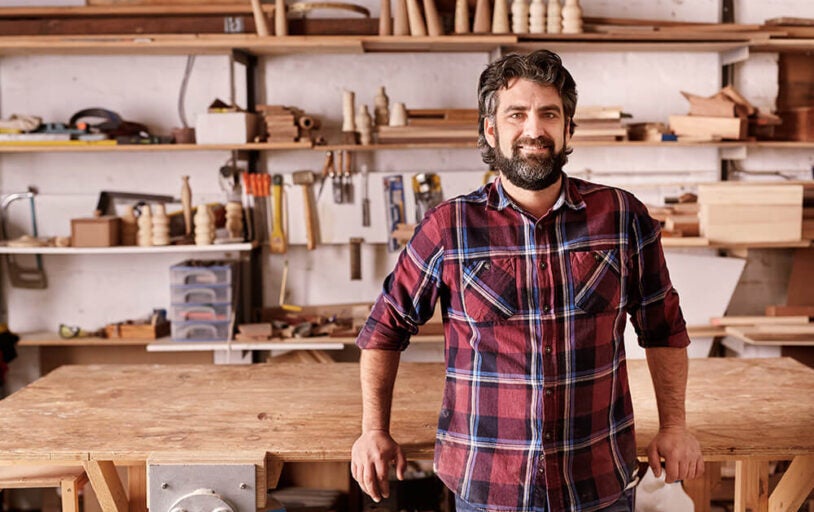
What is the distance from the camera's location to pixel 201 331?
4133mm

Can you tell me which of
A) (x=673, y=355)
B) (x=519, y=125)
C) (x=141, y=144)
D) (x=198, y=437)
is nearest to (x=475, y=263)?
(x=519, y=125)

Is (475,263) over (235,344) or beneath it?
over

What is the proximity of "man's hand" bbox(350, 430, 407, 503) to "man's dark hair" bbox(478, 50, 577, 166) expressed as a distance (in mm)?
807

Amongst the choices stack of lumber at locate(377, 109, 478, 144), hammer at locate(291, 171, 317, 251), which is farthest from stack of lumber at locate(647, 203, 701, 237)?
hammer at locate(291, 171, 317, 251)

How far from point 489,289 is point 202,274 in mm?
2526

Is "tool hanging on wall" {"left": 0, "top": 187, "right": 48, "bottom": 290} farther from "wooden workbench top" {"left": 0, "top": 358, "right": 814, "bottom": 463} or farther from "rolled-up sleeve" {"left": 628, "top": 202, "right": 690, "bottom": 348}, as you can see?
"rolled-up sleeve" {"left": 628, "top": 202, "right": 690, "bottom": 348}

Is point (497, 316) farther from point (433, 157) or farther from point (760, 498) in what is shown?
point (433, 157)

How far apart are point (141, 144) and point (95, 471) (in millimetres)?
2277

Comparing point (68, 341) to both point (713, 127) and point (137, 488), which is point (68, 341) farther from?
point (713, 127)

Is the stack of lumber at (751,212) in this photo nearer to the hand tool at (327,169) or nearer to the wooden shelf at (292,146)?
the wooden shelf at (292,146)

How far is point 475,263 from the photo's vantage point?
1.92 meters

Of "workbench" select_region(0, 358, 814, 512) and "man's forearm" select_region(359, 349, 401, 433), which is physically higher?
"man's forearm" select_region(359, 349, 401, 433)

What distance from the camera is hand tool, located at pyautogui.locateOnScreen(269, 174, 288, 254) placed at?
434 cm

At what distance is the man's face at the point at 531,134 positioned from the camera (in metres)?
1.88
